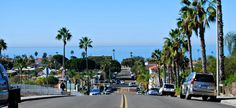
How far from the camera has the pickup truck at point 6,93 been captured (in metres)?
17.9

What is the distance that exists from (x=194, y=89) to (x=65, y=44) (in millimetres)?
68375

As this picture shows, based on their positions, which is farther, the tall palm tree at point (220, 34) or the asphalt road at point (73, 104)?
the tall palm tree at point (220, 34)

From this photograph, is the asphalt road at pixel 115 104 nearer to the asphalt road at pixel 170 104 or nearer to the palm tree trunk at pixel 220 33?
the asphalt road at pixel 170 104

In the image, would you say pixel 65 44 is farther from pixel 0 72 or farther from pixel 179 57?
pixel 0 72

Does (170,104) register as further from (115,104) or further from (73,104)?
(73,104)

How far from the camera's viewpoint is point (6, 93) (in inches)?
720

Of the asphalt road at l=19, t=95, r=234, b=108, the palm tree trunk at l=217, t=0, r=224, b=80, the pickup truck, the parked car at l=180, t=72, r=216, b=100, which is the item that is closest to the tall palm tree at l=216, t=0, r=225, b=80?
the palm tree trunk at l=217, t=0, r=224, b=80

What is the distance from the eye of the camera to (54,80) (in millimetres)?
149500

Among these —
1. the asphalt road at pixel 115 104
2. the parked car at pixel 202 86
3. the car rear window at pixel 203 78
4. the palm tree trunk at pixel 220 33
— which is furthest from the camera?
the palm tree trunk at pixel 220 33

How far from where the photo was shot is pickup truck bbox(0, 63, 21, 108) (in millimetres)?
17875

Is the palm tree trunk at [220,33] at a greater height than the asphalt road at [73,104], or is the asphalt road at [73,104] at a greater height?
the palm tree trunk at [220,33]

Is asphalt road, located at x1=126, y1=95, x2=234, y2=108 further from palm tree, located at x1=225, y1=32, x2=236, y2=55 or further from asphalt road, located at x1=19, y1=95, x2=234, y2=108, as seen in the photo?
palm tree, located at x1=225, y1=32, x2=236, y2=55

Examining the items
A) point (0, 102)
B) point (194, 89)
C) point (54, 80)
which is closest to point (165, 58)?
point (194, 89)

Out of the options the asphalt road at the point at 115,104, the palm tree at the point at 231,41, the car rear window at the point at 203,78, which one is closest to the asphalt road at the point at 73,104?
the asphalt road at the point at 115,104
